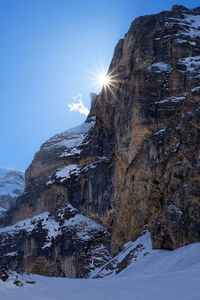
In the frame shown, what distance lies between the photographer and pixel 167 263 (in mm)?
36281

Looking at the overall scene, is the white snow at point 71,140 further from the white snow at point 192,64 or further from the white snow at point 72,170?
the white snow at point 192,64

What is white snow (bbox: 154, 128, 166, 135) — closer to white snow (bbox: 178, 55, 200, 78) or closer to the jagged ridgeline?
the jagged ridgeline

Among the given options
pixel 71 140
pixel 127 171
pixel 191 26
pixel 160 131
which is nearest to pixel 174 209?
pixel 160 131

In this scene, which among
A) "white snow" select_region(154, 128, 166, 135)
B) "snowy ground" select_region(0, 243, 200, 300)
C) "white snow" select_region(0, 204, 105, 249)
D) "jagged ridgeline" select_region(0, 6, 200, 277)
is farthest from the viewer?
"white snow" select_region(0, 204, 105, 249)

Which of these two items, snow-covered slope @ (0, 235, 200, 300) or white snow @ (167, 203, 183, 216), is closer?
snow-covered slope @ (0, 235, 200, 300)

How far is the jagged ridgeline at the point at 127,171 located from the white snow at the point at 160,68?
14 centimetres

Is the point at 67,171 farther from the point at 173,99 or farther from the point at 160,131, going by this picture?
the point at 160,131

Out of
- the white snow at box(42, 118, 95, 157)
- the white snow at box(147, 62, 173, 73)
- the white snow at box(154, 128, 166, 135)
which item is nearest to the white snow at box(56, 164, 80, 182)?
the white snow at box(42, 118, 95, 157)

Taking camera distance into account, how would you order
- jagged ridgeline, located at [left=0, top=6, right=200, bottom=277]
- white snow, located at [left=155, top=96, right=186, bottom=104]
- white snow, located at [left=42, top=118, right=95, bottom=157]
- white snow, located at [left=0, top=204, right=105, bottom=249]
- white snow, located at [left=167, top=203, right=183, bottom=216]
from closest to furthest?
white snow, located at [left=167, top=203, right=183, bottom=216] < jagged ridgeline, located at [left=0, top=6, right=200, bottom=277] < white snow, located at [left=155, top=96, right=186, bottom=104] < white snow, located at [left=0, top=204, right=105, bottom=249] < white snow, located at [left=42, top=118, right=95, bottom=157]

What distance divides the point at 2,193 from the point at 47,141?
90.0 m

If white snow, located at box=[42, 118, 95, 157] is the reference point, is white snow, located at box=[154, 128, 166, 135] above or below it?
below

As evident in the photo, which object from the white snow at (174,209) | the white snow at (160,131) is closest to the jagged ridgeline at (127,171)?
the white snow at (174,209)

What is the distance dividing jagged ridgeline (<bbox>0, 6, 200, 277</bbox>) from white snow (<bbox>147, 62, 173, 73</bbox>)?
0.14m

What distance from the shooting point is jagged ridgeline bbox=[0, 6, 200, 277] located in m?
46.9
